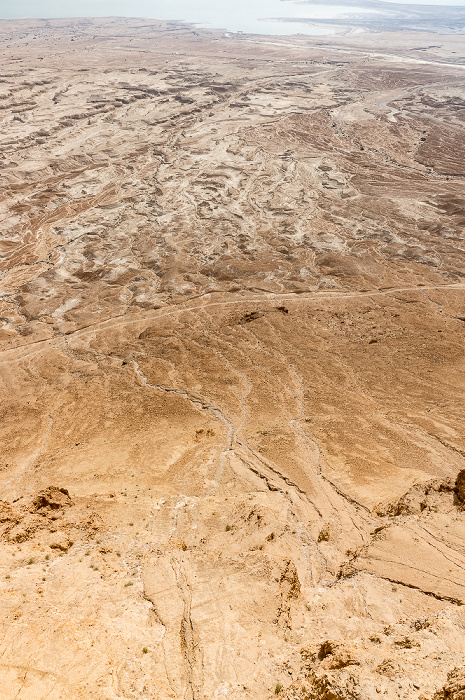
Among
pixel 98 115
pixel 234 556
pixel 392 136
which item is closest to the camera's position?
pixel 234 556

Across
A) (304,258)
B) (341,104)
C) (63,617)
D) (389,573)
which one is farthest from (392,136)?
(63,617)

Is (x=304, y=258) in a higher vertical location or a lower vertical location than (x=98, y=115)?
lower

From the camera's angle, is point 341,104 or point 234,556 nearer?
point 234,556

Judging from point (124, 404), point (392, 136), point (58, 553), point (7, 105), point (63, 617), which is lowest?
point (124, 404)

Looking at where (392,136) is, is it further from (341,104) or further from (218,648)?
(218,648)

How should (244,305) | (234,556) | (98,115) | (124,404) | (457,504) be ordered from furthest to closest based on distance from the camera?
(98,115)
(244,305)
(124,404)
(457,504)
(234,556)

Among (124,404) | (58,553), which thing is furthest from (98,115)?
(58,553)

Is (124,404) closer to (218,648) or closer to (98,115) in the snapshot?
(218,648)
